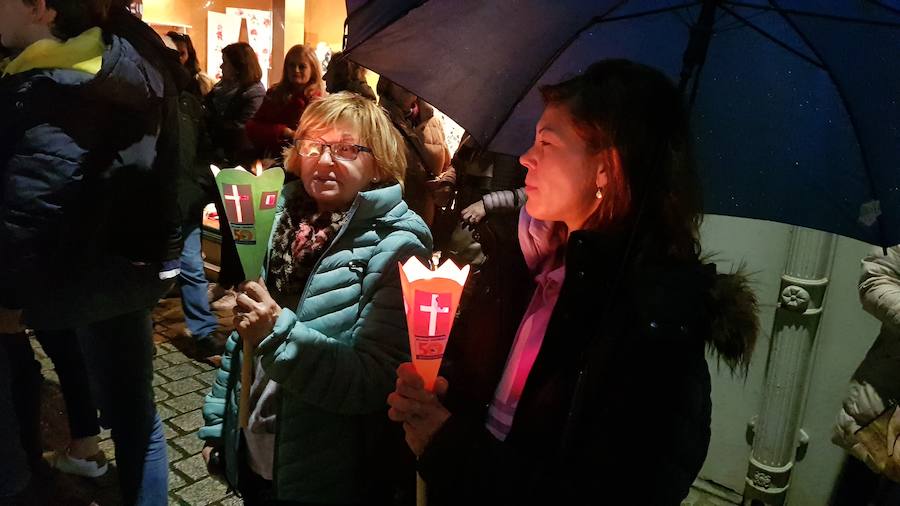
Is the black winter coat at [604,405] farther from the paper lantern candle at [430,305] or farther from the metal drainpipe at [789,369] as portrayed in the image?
the metal drainpipe at [789,369]

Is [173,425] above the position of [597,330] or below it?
below

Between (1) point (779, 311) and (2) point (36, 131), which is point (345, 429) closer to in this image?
(2) point (36, 131)

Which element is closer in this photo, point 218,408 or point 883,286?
point 218,408

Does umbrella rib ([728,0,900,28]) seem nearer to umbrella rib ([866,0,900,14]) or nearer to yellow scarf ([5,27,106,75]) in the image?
umbrella rib ([866,0,900,14])

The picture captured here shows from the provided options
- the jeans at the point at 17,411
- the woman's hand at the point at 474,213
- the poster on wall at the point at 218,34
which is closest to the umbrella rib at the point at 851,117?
Answer: the woman's hand at the point at 474,213

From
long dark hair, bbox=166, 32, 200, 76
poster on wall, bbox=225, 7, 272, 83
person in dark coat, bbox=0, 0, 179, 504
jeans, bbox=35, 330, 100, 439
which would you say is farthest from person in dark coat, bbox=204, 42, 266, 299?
person in dark coat, bbox=0, 0, 179, 504

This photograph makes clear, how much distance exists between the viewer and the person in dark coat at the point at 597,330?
1.38 meters

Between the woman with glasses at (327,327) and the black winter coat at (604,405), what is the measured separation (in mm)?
597

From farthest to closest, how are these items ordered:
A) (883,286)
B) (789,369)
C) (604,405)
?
(789,369), (883,286), (604,405)

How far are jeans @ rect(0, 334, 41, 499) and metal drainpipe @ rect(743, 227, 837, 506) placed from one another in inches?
135

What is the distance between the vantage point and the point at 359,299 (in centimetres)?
218

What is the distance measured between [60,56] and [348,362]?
4.96ft

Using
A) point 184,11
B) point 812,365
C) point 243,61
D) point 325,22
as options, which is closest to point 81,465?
point 243,61

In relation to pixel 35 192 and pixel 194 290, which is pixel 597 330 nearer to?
pixel 35 192
